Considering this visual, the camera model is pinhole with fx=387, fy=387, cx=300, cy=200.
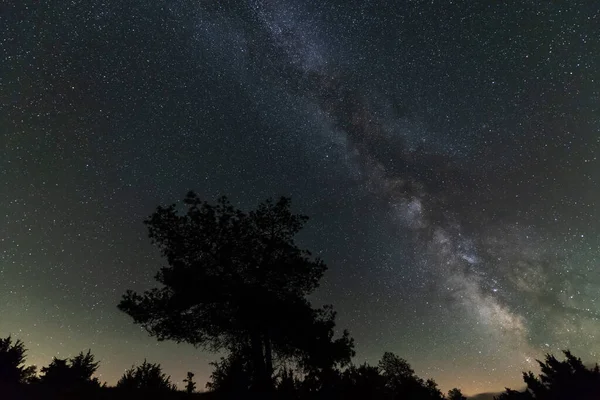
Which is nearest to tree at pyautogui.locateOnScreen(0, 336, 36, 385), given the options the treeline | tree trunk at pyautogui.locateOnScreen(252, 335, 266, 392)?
the treeline

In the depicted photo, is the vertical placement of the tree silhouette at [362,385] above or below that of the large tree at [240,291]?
below

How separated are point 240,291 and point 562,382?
20.4 m

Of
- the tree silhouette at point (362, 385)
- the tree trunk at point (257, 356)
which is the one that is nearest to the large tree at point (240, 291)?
the tree trunk at point (257, 356)

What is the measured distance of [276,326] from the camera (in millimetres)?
22891

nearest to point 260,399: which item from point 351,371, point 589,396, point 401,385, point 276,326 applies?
point 351,371

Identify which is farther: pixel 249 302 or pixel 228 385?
pixel 249 302

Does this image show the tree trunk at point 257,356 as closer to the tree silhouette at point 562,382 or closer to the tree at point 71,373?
the tree at point 71,373

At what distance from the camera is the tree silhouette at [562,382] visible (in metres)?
21.5

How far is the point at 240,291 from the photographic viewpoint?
22.7 meters

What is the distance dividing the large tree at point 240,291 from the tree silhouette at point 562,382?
11.6 metres

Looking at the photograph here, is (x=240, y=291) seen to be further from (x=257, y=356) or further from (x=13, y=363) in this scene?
(x=13, y=363)

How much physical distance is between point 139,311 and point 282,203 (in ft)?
35.4

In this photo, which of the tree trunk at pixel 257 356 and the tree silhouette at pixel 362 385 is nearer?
the tree silhouette at pixel 362 385

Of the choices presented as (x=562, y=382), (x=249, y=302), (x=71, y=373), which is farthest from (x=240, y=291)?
(x=562, y=382)
